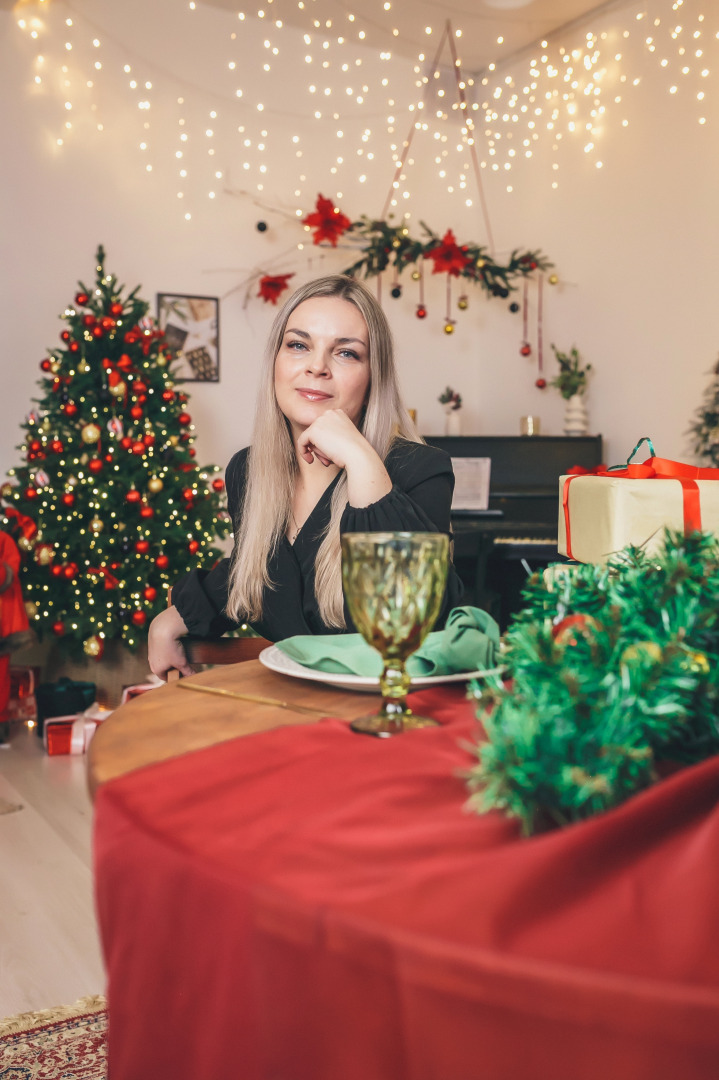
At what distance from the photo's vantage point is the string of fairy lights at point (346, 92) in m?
4.18

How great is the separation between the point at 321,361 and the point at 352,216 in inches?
155

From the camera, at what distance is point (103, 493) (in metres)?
3.51

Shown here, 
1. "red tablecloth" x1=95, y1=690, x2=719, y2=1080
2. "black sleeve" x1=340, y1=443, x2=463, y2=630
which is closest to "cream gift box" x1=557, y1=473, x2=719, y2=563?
"black sleeve" x1=340, y1=443, x2=463, y2=630

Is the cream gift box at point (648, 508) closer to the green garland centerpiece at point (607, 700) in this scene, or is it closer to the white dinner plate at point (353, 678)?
the white dinner plate at point (353, 678)

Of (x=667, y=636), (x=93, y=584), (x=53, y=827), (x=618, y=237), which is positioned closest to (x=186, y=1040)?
(x=667, y=636)

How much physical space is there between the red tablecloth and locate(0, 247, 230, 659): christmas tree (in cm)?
317

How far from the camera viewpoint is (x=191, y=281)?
4625mm

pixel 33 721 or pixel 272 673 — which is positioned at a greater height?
pixel 272 673

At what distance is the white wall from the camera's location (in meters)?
4.09

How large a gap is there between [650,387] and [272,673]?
154 inches

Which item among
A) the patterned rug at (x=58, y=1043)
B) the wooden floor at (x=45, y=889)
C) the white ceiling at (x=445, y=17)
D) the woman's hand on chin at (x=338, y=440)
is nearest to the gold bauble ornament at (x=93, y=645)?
the wooden floor at (x=45, y=889)

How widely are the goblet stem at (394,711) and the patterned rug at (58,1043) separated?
108cm

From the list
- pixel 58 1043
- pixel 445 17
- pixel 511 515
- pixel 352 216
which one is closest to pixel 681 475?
pixel 58 1043

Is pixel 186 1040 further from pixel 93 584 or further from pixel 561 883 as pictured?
pixel 93 584
